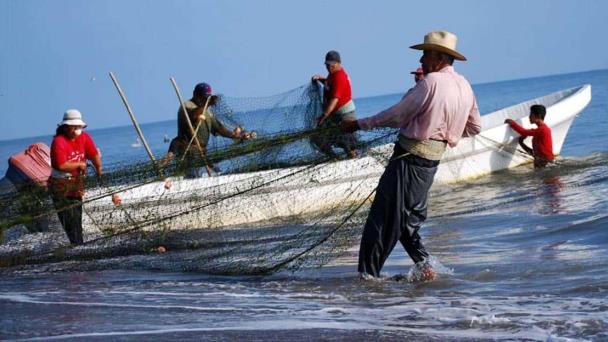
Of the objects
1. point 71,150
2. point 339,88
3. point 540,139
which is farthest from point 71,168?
point 540,139

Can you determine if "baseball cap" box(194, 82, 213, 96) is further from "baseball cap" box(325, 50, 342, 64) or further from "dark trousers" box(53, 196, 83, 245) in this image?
"dark trousers" box(53, 196, 83, 245)

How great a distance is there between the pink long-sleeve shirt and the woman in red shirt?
3146mm

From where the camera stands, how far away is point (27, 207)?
320 inches

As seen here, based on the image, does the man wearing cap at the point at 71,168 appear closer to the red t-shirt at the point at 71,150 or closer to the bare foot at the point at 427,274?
the red t-shirt at the point at 71,150

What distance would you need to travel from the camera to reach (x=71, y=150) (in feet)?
29.4

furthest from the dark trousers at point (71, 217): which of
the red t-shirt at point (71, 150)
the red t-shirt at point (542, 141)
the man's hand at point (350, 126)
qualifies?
the red t-shirt at point (542, 141)

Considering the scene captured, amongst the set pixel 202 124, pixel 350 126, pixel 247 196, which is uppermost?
pixel 202 124

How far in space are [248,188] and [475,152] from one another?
7.83 metres

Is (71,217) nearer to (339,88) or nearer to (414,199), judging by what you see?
(414,199)

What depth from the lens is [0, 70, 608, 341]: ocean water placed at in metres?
4.81

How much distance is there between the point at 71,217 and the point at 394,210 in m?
3.31

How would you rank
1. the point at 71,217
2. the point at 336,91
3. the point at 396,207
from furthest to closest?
the point at 336,91
the point at 71,217
the point at 396,207

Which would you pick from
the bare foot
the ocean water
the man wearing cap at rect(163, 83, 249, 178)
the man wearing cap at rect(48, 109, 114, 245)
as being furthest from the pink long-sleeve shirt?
the man wearing cap at rect(163, 83, 249, 178)

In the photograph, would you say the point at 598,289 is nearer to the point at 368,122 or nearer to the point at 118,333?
the point at 368,122
